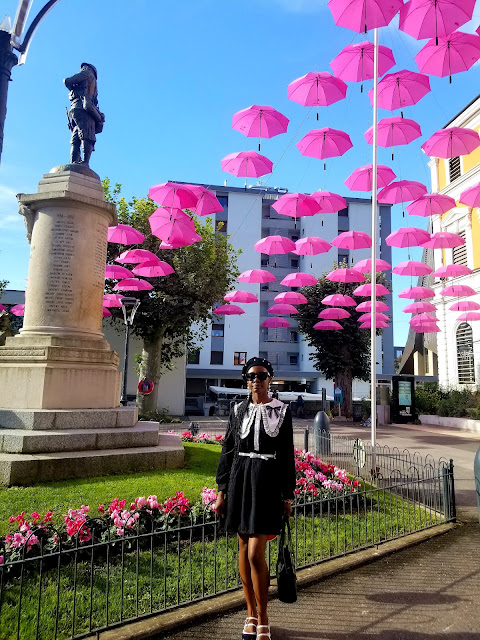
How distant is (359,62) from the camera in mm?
10844

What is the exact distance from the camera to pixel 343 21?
889cm

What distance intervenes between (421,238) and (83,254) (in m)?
12.4

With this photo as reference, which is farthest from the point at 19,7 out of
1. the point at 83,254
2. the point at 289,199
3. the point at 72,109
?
the point at 289,199

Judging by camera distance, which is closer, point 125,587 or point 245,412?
point 245,412

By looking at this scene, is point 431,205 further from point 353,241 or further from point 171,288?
point 171,288

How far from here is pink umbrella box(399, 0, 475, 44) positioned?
8.34 m

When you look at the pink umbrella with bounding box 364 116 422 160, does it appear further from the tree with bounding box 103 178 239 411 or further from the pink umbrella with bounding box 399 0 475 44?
the tree with bounding box 103 178 239 411

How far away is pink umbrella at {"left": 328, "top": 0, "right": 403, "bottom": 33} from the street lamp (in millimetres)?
5743

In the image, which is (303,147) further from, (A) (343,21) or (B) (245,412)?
(B) (245,412)

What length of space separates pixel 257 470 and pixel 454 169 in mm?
30218

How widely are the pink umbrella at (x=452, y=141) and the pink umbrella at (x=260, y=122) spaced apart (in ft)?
13.6

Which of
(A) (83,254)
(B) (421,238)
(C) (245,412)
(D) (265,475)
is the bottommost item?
(D) (265,475)

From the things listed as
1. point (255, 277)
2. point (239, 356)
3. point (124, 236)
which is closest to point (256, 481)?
point (124, 236)

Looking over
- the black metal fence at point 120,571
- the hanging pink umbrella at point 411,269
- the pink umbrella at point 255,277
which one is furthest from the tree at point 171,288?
the black metal fence at point 120,571
